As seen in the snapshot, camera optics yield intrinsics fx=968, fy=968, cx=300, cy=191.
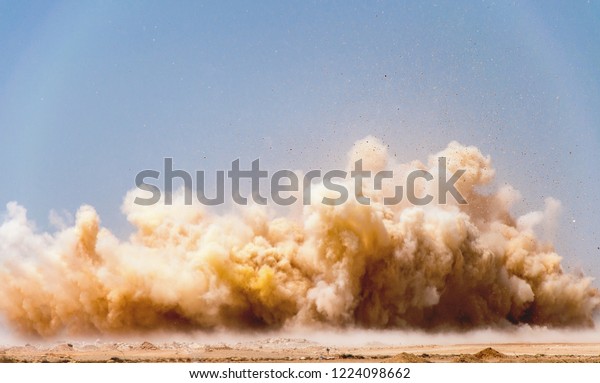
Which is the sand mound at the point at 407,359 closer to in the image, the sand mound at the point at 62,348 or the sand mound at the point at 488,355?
the sand mound at the point at 488,355

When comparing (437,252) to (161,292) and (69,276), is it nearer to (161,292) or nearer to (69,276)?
(161,292)

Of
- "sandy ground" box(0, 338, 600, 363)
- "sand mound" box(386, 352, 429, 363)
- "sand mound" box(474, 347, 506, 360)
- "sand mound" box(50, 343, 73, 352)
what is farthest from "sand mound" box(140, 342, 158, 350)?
"sand mound" box(474, 347, 506, 360)

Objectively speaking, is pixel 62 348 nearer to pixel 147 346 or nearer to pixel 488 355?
pixel 147 346

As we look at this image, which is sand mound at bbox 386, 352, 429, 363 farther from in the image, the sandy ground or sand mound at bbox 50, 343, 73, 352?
sand mound at bbox 50, 343, 73, 352

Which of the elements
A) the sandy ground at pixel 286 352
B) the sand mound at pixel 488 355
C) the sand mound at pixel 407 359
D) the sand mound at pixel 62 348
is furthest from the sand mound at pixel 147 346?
the sand mound at pixel 488 355

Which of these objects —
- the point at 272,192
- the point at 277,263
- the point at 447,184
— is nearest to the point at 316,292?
the point at 277,263

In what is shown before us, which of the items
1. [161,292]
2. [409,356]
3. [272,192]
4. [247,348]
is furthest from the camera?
[272,192]

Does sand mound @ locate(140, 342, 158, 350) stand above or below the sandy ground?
above

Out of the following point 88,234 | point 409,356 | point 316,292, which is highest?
point 88,234
